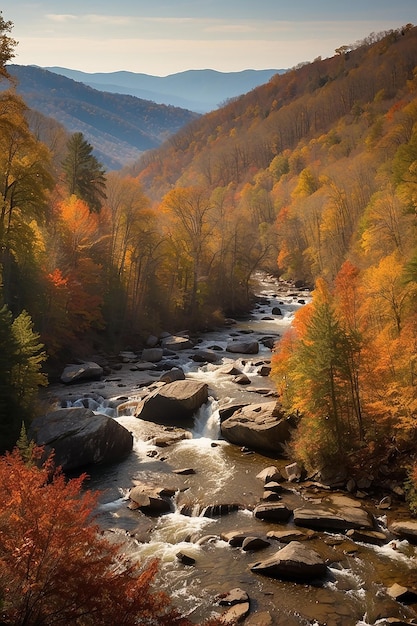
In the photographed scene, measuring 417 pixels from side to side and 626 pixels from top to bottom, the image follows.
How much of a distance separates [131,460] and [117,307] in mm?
26484

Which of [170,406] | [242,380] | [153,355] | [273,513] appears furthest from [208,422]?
[153,355]

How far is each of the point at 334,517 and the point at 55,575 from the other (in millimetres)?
13488

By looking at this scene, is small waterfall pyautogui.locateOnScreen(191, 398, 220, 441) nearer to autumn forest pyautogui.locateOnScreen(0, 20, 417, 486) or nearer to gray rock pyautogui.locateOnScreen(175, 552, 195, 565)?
autumn forest pyautogui.locateOnScreen(0, 20, 417, 486)

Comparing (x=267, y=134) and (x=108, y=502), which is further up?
(x=267, y=134)

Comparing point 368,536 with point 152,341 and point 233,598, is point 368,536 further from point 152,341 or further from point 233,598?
point 152,341

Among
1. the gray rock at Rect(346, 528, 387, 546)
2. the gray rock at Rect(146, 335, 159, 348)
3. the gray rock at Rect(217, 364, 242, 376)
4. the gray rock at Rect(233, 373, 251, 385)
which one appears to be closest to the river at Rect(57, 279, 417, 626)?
the gray rock at Rect(346, 528, 387, 546)

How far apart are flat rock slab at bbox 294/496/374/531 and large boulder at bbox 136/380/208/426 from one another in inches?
495

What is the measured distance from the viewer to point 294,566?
1859cm

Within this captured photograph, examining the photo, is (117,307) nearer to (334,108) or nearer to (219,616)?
(219,616)

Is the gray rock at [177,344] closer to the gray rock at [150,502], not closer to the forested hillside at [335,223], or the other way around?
the forested hillside at [335,223]

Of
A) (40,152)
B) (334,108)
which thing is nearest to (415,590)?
(40,152)

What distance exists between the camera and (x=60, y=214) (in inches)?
1964

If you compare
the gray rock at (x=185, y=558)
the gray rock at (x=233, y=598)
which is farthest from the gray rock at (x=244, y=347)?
the gray rock at (x=233, y=598)

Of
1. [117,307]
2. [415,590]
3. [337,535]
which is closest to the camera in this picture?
[415,590]
